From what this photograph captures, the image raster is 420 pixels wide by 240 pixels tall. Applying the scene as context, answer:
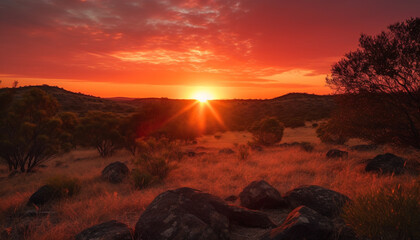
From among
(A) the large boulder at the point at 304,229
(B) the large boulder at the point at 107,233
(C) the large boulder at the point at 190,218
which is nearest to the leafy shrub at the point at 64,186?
(B) the large boulder at the point at 107,233

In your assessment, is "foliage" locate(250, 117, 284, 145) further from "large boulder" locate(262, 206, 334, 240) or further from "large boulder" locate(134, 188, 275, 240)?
"large boulder" locate(262, 206, 334, 240)

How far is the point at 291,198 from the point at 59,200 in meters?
8.04

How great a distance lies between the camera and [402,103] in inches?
436

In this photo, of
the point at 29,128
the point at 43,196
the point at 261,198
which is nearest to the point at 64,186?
the point at 43,196

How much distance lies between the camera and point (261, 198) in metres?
6.23

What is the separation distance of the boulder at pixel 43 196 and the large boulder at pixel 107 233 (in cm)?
515

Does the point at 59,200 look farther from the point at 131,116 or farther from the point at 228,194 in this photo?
the point at 131,116

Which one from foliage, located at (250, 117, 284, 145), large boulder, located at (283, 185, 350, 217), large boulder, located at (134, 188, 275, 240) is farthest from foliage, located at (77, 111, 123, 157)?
large boulder, located at (283, 185, 350, 217)

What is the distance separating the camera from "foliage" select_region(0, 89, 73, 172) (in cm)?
1540

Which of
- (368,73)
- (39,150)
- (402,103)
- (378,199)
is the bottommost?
(39,150)

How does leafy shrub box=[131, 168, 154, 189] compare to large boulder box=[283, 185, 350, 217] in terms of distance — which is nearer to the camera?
large boulder box=[283, 185, 350, 217]

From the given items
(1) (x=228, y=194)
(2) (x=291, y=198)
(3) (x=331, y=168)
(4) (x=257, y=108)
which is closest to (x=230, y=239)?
(2) (x=291, y=198)

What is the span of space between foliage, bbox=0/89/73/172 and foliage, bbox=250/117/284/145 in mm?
19581

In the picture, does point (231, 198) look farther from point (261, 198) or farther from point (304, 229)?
point (304, 229)
